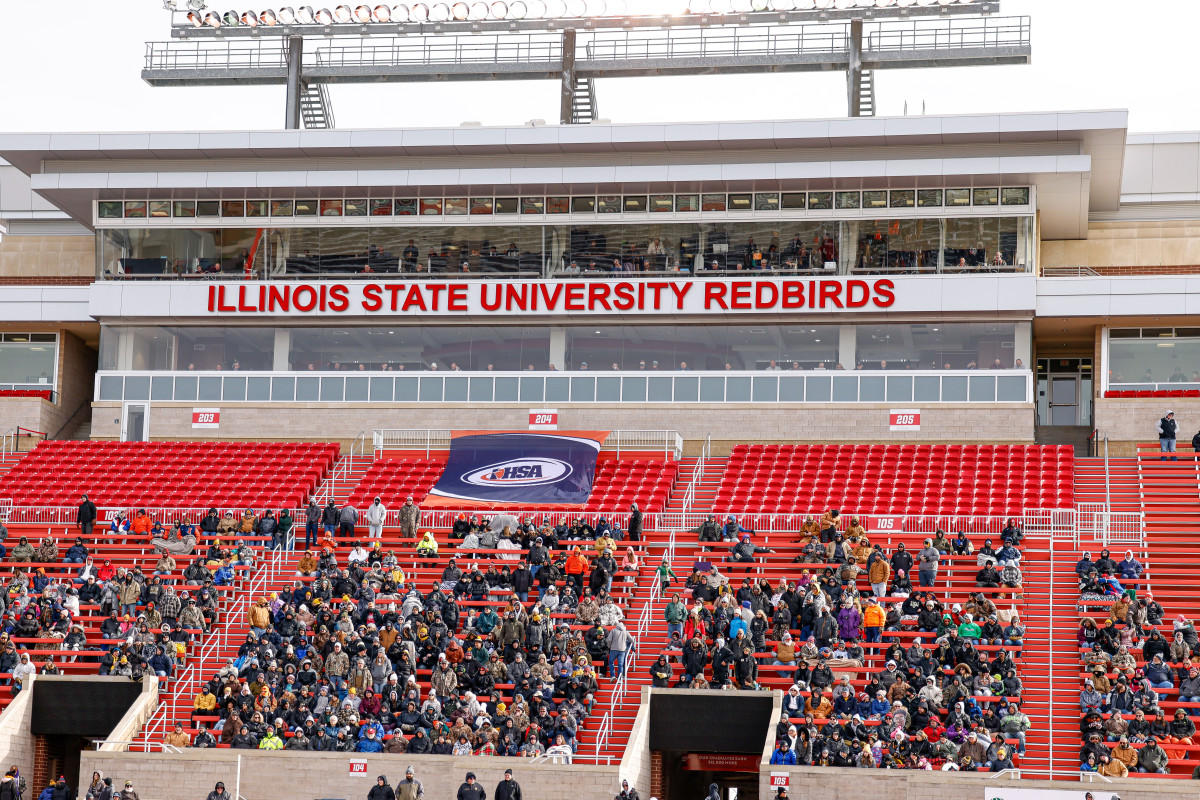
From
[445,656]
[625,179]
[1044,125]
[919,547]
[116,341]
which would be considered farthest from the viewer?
[116,341]

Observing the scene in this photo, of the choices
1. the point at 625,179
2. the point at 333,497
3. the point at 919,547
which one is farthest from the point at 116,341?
the point at 919,547

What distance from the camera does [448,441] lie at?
4206cm

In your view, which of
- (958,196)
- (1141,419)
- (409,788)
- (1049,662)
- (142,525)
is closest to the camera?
(409,788)

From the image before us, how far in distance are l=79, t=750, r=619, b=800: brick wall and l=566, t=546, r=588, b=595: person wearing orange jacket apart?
615 cm

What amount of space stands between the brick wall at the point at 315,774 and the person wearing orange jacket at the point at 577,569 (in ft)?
20.2

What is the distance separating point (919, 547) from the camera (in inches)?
1331

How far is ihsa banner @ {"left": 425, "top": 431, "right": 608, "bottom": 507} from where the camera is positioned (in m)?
38.5

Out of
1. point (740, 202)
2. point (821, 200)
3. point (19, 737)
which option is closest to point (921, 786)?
point (19, 737)

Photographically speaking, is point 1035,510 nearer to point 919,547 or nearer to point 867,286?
point 919,547

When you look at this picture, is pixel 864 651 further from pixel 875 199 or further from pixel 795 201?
pixel 795 201

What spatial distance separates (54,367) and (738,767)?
83.5 feet

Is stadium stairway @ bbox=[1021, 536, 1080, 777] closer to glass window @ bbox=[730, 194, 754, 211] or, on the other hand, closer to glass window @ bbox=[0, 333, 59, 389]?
glass window @ bbox=[730, 194, 754, 211]

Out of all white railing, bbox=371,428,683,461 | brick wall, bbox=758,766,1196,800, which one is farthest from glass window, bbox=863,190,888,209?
brick wall, bbox=758,766,1196,800

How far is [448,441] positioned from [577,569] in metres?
11.2
